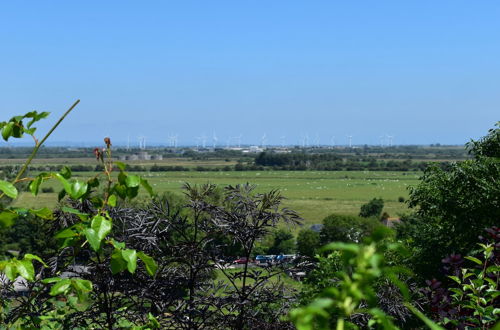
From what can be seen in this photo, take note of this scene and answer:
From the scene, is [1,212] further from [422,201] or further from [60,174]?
[422,201]

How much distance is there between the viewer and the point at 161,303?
203 inches

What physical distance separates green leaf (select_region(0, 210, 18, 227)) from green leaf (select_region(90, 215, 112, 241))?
11.8 inches

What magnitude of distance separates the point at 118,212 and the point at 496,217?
48.9 feet

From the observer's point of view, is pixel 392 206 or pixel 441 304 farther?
pixel 392 206

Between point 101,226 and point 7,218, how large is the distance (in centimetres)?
35

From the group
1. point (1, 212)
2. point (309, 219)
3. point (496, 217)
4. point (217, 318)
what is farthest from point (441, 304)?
point (309, 219)

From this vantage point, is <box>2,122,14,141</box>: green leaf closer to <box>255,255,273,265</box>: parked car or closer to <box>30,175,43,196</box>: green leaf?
<box>30,175,43,196</box>: green leaf

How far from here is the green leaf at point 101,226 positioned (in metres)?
1.92

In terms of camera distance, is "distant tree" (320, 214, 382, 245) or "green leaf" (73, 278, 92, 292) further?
"distant tree" (320, 214, 382, 245)

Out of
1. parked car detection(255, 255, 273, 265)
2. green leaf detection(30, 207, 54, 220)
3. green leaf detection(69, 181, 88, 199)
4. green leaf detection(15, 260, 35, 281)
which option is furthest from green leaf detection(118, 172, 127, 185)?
parked car detection(255, 255, 273, 265)

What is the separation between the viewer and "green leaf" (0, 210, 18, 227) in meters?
1.96

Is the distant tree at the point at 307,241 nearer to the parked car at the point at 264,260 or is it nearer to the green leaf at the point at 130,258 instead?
the parked car at the point at 264,260

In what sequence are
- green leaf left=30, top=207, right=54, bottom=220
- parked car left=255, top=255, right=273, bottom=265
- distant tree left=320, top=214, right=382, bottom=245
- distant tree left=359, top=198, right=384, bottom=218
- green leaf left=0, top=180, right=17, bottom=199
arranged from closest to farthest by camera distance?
green leaf left=0, top=180, right=17, bottom=199 → green leaf left=30, top=207, right=54, bottom=220 → parked car left=255, top=255, right=273, bottom=265 → distant tree left=320, top=214, right=382, bottom=245 → distant tree left=359, top=198, right=384, bottom=218

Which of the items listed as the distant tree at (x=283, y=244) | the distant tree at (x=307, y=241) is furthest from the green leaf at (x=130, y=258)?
the distant tree at (x=283, y=244)
